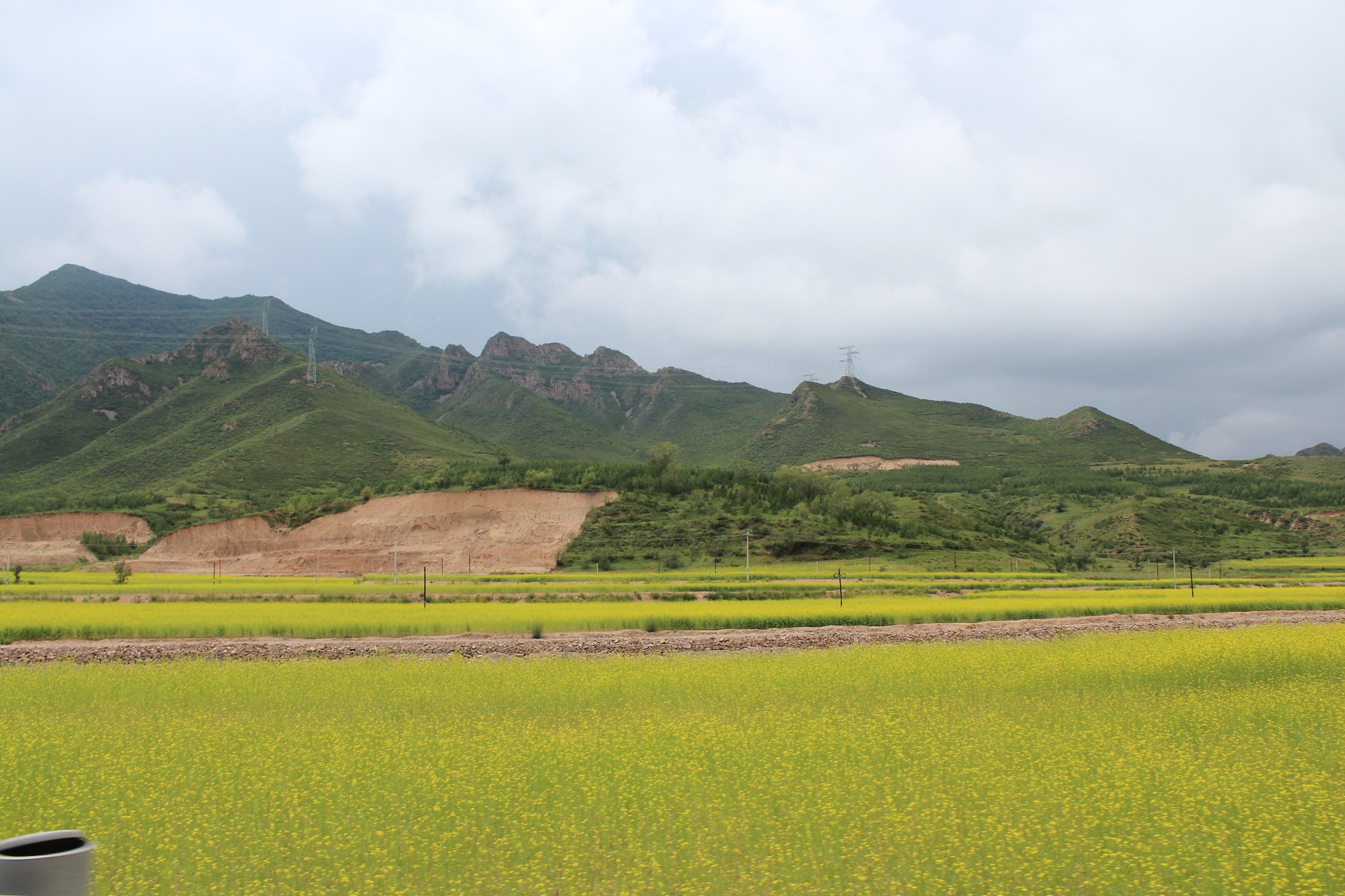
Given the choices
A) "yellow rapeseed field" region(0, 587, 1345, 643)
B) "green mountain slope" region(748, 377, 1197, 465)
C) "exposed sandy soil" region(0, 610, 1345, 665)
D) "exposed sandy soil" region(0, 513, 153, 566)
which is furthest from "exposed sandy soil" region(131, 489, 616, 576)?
"green mountain slope" region(748, 377, 1197, 465)

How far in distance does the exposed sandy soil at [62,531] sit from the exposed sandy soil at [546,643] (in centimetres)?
6001

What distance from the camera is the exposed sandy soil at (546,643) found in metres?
21.8

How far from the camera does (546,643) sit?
23844 mm

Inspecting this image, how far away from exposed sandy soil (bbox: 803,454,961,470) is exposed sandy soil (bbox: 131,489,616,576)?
67.8 meters

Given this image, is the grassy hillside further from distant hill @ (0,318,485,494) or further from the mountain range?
distant hill @ (0,318,485,494)

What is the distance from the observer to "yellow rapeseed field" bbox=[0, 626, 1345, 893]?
21.7 ft

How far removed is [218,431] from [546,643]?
102m

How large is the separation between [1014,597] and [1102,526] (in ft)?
180

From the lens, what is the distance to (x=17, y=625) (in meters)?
25.5

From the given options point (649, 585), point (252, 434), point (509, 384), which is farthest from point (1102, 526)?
point (509, 384)

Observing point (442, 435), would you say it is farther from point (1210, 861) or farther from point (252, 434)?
point (1210, 861)

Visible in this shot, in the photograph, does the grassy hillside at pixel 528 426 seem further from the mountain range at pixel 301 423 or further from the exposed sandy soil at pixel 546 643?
the exposed sandy soil at pixel 546 643

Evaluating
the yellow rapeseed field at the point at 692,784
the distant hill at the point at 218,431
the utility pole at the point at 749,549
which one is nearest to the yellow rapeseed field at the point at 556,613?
the yellow rapeseed field at the point at 692,784

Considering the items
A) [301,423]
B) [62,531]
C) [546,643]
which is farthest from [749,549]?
[301,423]
